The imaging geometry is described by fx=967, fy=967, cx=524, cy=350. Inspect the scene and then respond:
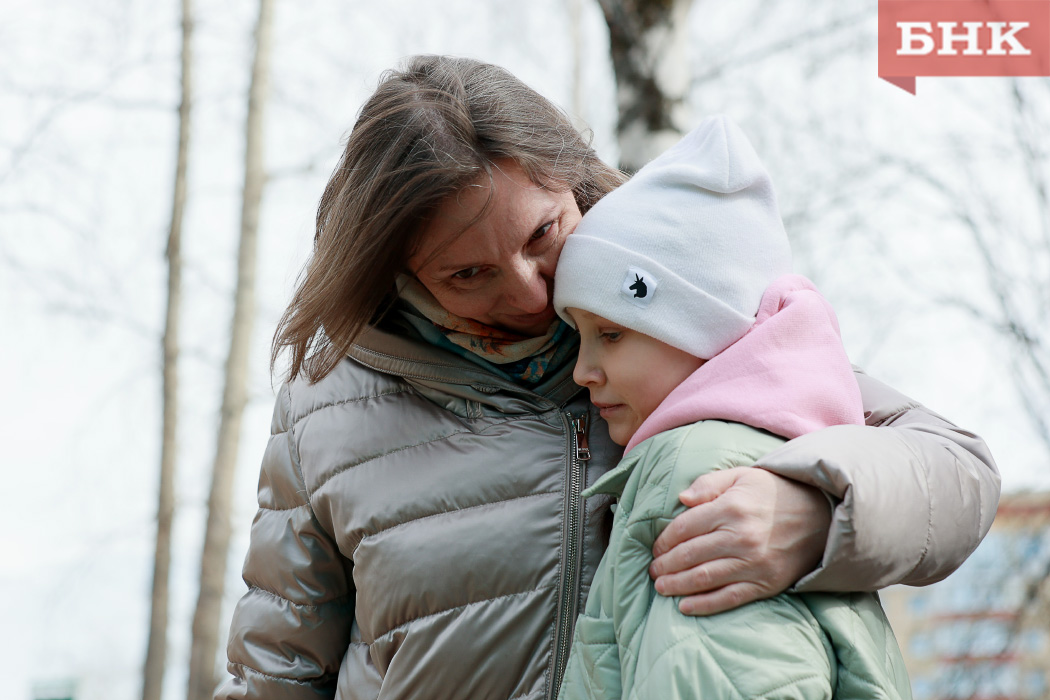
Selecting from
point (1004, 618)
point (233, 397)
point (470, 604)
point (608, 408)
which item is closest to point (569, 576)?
point (470, 604)

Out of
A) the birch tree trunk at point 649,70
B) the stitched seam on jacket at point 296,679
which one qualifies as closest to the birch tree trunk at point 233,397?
the birch tree trunk at point 649,70

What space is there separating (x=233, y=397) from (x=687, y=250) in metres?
6.71

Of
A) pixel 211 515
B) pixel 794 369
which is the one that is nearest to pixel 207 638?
pixel 211 515

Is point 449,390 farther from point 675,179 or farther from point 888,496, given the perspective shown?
point 888,496

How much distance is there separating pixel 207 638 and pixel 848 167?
5985 millimetres

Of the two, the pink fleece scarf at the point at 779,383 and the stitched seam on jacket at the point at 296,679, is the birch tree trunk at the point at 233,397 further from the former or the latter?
the pink fleece scarf at the point at 779,383

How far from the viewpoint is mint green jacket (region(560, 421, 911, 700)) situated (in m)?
1.23

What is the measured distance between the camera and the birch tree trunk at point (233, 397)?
24.6 feet

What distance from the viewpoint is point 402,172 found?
158cm

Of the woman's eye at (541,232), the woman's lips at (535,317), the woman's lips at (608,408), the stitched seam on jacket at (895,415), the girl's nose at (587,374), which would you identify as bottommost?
the woman's lips at (608,408)

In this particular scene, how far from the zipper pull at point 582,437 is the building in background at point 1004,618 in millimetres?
4011

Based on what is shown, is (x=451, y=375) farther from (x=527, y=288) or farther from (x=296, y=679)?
(x=296, y=679)

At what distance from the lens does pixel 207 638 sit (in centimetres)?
749

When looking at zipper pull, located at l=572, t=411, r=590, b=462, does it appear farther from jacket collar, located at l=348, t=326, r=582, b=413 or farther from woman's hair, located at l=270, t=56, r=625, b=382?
woman's hair, located at l=270, t=56, r=625, b=382
